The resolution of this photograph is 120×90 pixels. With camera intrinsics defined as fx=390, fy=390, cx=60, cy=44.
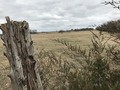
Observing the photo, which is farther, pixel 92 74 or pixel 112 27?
pixel 112 27

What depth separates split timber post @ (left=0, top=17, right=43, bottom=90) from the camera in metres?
5.16

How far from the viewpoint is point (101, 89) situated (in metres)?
5.57

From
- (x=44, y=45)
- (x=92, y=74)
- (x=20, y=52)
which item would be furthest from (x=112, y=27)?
(x=44, y=45)

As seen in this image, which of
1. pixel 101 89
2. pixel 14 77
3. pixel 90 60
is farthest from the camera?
pixel 90 60

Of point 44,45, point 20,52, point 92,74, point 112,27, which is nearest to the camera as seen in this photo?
point 20,52

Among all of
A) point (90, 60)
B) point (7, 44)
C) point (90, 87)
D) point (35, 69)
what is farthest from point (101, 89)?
point (7, 44)

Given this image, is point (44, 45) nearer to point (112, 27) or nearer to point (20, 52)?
point (112, 27)

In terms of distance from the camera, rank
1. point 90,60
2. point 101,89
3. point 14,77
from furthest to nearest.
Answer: point 90,60
point 101,89
point 14,77

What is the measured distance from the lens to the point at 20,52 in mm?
5199

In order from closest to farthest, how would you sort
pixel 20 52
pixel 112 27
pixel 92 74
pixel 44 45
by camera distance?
pixel 20 52 < pixel 92 74 < pixel 112 27 < pixel 44 45

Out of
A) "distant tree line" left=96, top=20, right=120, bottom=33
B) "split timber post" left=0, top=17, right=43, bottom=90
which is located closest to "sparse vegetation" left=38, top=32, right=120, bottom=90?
"distant tree line" left=96, top=20, right=120, bottom=33

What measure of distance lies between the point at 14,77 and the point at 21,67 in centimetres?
16

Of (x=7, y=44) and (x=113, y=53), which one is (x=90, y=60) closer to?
(x=113, y=53)

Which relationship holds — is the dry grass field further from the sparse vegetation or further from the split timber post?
the split timber post
